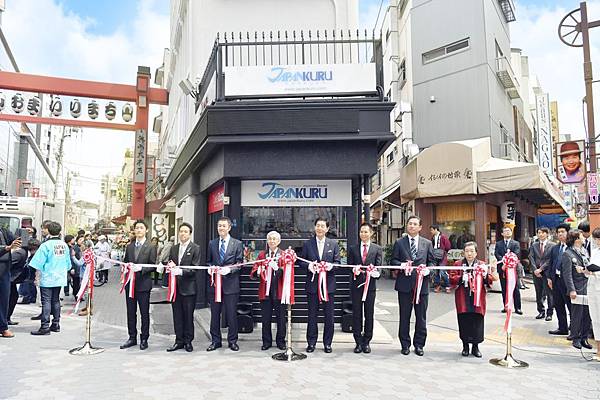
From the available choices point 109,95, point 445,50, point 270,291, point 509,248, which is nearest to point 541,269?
point 509,248

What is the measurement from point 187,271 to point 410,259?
310 cm

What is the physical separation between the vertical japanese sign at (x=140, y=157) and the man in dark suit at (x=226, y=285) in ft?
40.2

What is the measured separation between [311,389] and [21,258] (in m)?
5.40

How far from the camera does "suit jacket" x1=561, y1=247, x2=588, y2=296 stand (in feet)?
21.2

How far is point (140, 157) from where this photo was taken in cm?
1762

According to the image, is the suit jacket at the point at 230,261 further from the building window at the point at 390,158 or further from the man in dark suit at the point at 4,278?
the building window at the point at 390,158

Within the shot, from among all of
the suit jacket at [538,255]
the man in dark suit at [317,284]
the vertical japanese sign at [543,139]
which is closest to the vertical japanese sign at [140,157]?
the man in dark suit at [317,284]

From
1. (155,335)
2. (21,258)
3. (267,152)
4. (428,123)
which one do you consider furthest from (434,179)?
(21,258)

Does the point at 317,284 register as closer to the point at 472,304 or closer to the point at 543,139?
the point at 472,304

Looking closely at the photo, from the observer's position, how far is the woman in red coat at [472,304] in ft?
19.6

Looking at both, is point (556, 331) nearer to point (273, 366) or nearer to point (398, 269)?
point (398, 269)

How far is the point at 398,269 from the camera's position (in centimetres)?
625

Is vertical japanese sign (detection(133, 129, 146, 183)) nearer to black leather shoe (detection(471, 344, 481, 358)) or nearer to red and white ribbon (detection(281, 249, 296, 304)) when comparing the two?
red and white ribbon (detection(281, 249, 296, 304))

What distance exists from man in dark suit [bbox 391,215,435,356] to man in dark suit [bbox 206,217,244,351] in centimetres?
224
